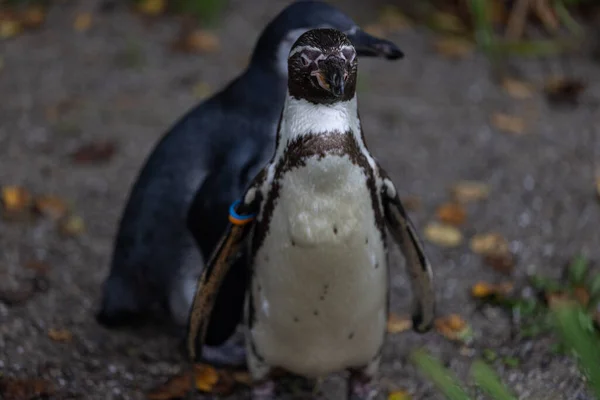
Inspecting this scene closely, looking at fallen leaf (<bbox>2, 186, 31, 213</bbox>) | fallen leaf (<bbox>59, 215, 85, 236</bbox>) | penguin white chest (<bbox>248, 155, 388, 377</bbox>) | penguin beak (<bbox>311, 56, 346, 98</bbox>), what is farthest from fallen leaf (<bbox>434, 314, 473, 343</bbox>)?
fallen leaf (<bbox>2, 186, 31, 213</bbox>)

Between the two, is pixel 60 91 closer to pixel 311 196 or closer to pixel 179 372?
pixel 179 372

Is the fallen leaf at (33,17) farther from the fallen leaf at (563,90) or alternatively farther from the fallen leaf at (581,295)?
the fallen leaf at (581,295)

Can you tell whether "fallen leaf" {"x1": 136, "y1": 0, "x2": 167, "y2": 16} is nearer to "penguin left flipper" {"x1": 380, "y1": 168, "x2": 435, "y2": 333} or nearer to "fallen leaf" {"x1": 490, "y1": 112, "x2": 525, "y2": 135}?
"fallen leaf" {"x1": 490, "y1": 112, "x2": 525, "y2": 135}

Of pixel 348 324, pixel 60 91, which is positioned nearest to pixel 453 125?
pixel 60 91

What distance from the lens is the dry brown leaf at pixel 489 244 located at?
3.40 metres

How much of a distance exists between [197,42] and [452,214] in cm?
200

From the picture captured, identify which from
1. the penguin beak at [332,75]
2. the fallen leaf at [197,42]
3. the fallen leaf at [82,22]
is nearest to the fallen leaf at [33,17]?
the fallen leaf at [82,22]

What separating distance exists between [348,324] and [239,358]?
630 millimetres

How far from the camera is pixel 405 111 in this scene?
14.4 feet

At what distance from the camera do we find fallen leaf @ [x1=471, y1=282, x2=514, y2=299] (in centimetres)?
310

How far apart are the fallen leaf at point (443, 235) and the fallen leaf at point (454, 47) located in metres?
1.63

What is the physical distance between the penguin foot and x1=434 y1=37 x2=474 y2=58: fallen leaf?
2914mm

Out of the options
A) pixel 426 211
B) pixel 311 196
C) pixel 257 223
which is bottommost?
pixel 426 211

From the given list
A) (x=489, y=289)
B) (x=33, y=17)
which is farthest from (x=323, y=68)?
(x=33, y=17)
